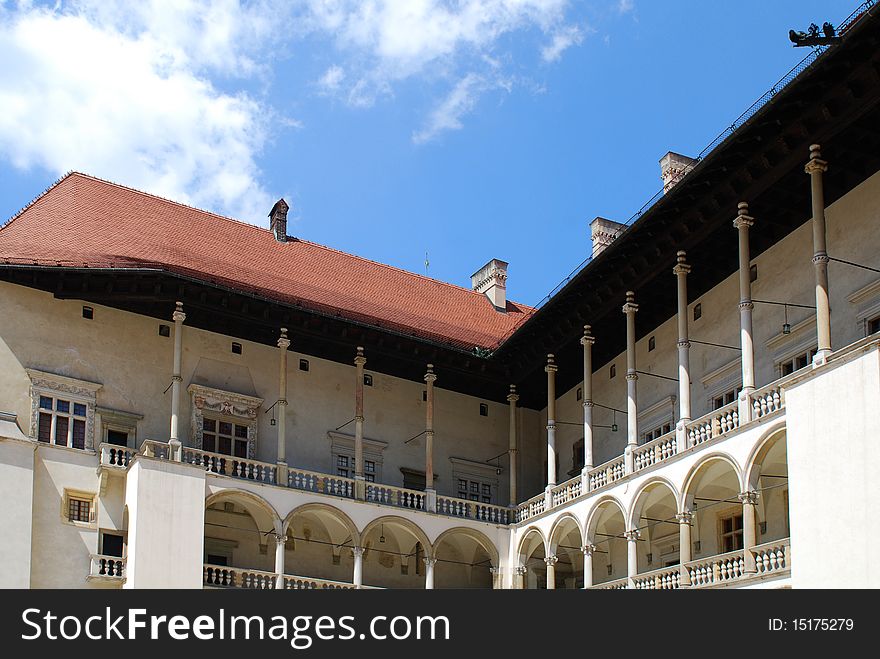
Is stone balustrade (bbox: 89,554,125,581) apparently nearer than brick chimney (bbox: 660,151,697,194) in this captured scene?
Yes

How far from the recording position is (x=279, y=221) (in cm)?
3456

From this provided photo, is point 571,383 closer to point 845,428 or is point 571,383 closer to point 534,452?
point 534,452

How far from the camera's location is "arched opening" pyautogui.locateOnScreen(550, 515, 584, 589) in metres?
29.5

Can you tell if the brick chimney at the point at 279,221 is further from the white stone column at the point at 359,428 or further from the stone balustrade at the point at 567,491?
the stone balustrade at the point at 567,491

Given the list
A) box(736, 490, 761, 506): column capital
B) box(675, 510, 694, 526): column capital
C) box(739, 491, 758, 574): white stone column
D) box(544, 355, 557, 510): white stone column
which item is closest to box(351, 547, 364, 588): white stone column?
box(544, 355, 557, 510): white stone column

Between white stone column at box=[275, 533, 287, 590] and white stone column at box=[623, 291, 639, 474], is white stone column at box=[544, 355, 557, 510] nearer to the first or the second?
white stone column at box=[623, 291, 639, 474]

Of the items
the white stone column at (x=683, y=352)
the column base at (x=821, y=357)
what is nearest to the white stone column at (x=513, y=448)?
the white stone column at (x=683, y=352)

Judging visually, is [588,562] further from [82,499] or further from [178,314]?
[82,499]

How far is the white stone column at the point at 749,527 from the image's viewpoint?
22.9 metres

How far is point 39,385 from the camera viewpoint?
27.6 metres

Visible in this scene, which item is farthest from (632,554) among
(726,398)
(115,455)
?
(115,455)

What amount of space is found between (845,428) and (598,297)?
880 cm

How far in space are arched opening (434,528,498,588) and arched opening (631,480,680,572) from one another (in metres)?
3.87
